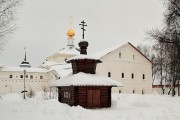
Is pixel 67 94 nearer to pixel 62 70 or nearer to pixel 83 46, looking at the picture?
pixel 83 46

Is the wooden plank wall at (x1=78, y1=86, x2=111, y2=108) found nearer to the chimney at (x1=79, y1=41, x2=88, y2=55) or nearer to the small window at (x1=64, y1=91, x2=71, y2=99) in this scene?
the small window at (x1=64, y1=91, x2=71, y2=99)

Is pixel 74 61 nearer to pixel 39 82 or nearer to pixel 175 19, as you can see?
pixel 175 19

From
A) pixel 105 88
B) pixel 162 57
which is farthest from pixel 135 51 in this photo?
pixel 105 88

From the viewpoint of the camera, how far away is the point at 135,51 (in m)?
44.3

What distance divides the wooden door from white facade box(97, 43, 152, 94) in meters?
18.3

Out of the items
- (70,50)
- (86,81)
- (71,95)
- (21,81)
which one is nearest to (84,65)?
(86,81)

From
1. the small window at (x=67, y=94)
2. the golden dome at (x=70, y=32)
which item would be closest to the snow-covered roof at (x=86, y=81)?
the small window at (x=67, y=94)

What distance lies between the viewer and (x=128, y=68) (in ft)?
145

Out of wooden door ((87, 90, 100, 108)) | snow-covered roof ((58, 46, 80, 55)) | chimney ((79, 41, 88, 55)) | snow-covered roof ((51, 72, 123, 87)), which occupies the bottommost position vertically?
wooden door ((87, 90, 100, 108))

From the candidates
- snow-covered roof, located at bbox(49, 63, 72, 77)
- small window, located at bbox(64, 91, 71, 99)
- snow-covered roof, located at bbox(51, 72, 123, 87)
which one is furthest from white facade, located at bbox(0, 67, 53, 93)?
snow-covered roof, located at bbox(51, 72, 123, 87)

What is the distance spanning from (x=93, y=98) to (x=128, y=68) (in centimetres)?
2186

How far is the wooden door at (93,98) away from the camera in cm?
2284

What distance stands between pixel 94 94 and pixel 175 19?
854 centimetres

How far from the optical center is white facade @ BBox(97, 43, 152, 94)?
1668 inches
